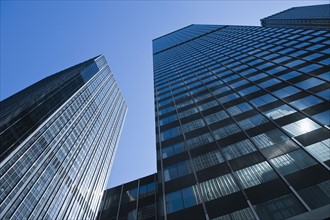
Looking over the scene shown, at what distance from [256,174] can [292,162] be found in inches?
110

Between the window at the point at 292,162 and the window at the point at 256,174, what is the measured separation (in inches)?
25.5

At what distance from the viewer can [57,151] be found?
285 feet

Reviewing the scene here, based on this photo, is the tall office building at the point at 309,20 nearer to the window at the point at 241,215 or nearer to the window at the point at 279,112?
the window at the point at 279,112

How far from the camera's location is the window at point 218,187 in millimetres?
18516

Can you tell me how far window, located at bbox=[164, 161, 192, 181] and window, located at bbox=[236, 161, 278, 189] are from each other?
521cm

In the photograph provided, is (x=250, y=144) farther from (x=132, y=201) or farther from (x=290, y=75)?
(x=132, y=201)

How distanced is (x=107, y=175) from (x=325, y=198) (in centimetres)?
13547

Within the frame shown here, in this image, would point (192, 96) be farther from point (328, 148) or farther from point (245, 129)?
point (328, 148)

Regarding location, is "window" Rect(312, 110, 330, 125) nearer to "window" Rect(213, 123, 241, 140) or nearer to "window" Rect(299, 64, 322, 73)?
"window" Rect(213, 123, 241, 140)

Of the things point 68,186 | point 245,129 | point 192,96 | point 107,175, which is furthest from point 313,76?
point 107,175

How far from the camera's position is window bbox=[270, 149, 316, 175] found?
17.1 metres

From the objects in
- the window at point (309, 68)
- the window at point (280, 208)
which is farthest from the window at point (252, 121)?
the window at point (309, 68)

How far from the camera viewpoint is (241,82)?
34.9 m

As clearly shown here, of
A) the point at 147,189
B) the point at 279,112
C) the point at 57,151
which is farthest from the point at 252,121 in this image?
the point at 57,151
